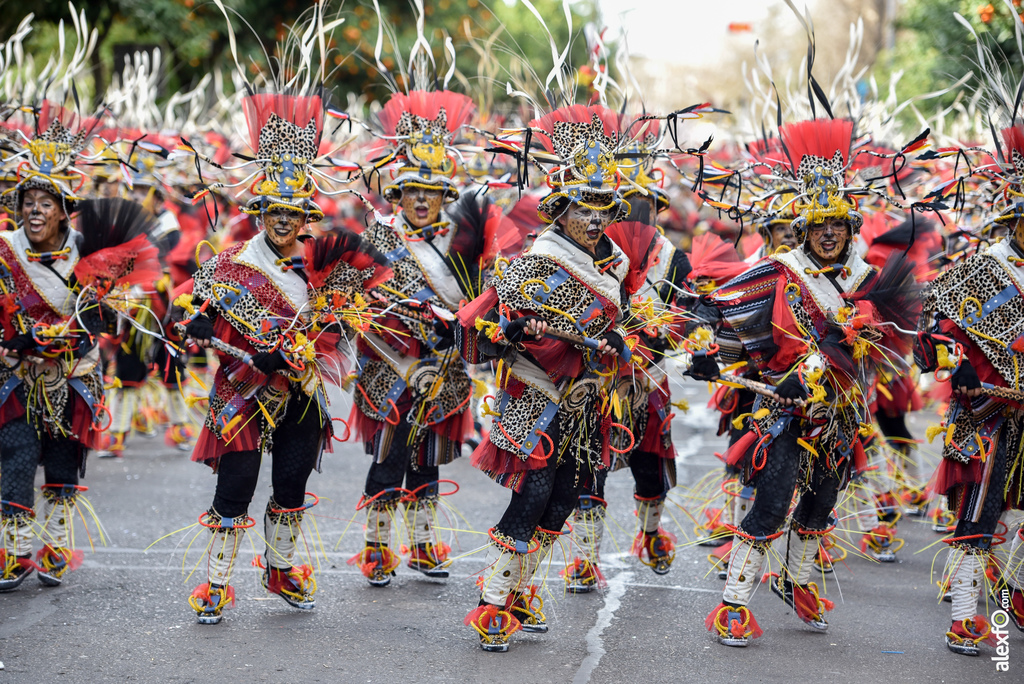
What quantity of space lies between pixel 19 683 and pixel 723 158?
10.1 meters

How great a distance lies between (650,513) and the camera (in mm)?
6309

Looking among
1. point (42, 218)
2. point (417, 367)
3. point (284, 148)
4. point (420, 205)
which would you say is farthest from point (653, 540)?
point (42, 218)

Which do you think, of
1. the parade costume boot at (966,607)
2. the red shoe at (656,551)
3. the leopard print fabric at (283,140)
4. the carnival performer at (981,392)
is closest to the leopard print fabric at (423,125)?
the leopard print fabric at (283,140)

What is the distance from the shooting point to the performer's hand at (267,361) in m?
5.24

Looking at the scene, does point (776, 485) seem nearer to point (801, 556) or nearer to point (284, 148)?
point (801, 556)

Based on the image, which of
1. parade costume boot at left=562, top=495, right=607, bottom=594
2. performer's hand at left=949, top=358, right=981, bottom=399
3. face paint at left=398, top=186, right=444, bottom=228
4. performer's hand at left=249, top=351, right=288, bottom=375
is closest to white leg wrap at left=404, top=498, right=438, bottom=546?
parade costume boot at left=562, top=495, right=607, bottom=594

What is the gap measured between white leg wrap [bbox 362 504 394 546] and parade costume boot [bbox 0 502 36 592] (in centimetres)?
173

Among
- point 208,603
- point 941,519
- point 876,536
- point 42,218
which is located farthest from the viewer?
point 941,519

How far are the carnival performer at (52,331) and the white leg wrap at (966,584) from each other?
4374mm

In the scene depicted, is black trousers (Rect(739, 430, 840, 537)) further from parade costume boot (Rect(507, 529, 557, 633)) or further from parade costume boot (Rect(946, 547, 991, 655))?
parade costume boot (Rect(507, 529, 557, 633))

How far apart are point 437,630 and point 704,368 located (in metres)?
1.80

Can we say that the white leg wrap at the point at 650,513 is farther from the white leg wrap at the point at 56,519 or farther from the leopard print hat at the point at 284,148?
the white leg wrap at the point at 56,519

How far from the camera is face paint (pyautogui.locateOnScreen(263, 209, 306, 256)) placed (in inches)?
217

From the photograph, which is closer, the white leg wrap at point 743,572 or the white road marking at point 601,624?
the white road marking at point 601,624
